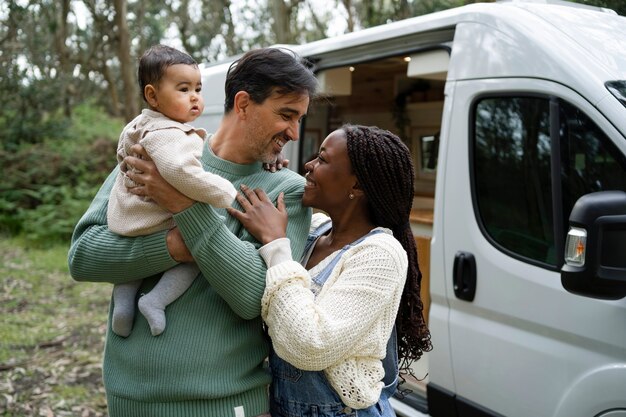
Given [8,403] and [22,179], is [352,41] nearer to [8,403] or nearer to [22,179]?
[8,403]

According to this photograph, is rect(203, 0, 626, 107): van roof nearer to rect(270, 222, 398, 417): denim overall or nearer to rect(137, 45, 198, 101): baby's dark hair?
rect(270, 222, 398, 417): denim overall

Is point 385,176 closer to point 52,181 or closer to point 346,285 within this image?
point 346,285

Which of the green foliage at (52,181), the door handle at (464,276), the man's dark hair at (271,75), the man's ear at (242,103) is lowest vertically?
the green foliage at (52,181)

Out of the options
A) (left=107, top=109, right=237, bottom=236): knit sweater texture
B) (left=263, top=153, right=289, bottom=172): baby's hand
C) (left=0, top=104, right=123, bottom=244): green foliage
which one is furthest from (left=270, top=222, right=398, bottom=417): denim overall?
(left=0, top=104, right=123, bottom=244): green foliage

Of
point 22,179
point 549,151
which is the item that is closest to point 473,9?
point 549,151

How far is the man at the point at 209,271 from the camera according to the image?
180 centimetres

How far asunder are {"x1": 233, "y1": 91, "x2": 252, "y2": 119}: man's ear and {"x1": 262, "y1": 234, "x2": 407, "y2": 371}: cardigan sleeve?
0.54 m

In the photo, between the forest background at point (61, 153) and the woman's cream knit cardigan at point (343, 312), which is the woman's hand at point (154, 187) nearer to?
the woman's cream knit cardigan at point (343, 312)

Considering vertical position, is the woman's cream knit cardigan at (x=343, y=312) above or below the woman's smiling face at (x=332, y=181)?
below

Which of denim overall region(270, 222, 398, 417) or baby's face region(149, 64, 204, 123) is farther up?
baby's face region(149, 64, 204, 123)

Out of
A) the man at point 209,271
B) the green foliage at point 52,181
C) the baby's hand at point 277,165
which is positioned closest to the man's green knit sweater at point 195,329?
the man at point 209,271

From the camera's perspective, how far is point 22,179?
554 inches

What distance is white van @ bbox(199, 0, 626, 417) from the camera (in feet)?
8.63

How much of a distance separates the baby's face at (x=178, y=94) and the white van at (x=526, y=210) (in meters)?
1.14
